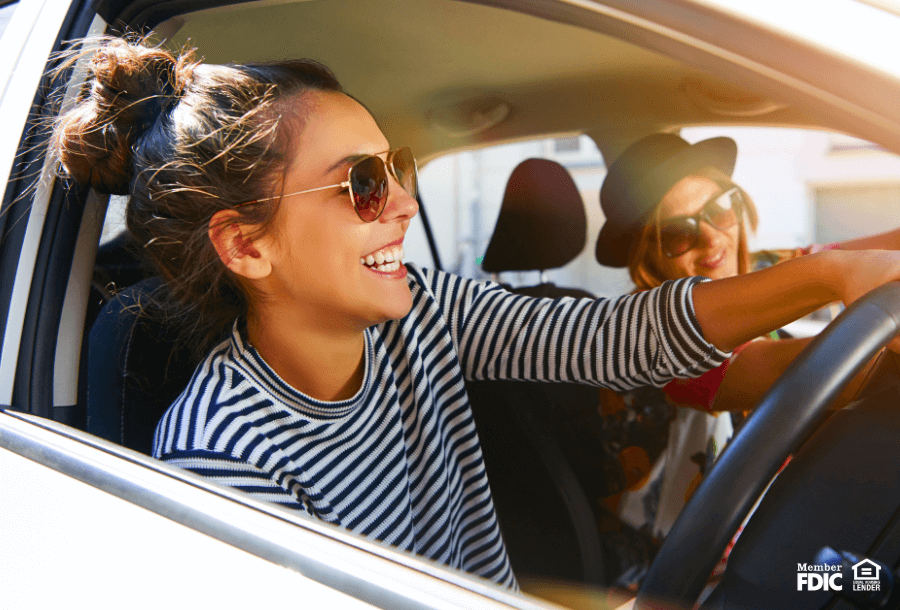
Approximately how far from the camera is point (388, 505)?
1.20 m

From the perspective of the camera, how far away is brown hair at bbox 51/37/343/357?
113 centimetres

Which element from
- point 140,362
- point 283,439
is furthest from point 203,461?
point 140,362

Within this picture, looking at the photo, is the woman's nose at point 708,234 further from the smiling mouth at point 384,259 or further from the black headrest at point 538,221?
the smiling mouth at point 384,259

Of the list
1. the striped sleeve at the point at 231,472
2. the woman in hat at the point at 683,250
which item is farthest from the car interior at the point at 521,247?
the striped sleeve at the point at 231,472

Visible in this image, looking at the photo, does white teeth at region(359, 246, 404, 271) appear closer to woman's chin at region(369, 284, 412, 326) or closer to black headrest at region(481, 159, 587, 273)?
woman's chin at region(369, 284, 412, 326)

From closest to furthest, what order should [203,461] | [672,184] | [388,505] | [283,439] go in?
1. [203,461]
2. [283,439]
3. [388,505]
4. [672,184]

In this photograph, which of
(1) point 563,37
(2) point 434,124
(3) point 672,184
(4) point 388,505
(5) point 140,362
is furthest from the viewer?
(2) point 434,124

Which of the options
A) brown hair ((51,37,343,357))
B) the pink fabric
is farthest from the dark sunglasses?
brown hair ((51,37,343,357))

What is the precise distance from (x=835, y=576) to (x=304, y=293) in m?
0.87

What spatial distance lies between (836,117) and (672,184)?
1.35 metres

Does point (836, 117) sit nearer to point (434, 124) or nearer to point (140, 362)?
point (140, 362)

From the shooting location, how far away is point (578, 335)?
1.29 meters

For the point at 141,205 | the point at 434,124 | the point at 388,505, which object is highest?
the point at 434,124

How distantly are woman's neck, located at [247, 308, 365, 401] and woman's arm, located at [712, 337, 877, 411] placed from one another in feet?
2.81
